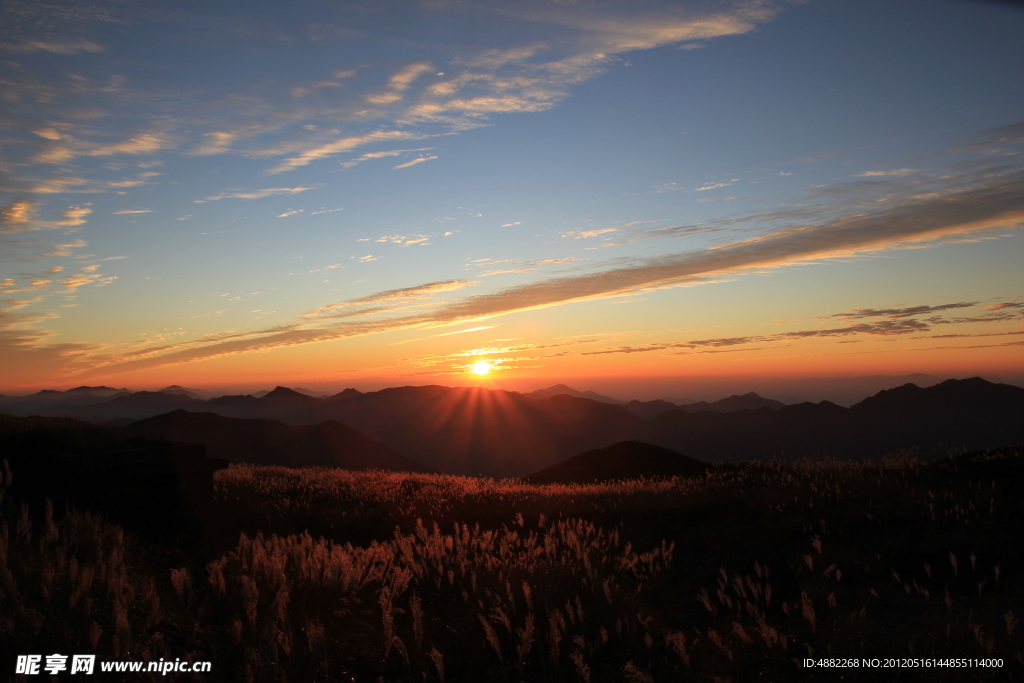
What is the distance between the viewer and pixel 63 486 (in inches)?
301

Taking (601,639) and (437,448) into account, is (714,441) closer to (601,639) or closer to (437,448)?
(437,448)

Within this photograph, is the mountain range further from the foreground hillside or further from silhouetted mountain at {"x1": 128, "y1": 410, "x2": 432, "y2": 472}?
the foreground hillside

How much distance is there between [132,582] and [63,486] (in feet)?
12.5

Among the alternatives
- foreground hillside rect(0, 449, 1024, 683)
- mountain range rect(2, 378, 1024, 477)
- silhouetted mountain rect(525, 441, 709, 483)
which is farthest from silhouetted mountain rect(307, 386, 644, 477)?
foreground hillside rect(0, 449, 1024, 683)

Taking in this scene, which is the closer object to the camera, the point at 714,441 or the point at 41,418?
the point at 41,418

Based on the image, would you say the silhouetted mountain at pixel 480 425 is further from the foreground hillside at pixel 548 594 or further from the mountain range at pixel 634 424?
the foreground hillside at pixel 548 594

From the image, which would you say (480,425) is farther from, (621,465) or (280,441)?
(621,465)

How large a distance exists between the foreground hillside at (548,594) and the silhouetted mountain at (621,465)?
14942 mm

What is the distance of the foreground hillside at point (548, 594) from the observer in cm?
407

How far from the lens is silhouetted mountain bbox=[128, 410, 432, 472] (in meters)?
54.2

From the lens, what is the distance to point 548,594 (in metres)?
5.34

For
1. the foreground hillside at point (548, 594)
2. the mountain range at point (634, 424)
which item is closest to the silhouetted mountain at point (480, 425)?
the mountain range at point (634, 424)

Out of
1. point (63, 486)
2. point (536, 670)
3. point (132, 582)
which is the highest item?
point (63, 486)

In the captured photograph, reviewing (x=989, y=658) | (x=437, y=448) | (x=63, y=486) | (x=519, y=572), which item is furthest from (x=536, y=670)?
(x=437, y=448)
